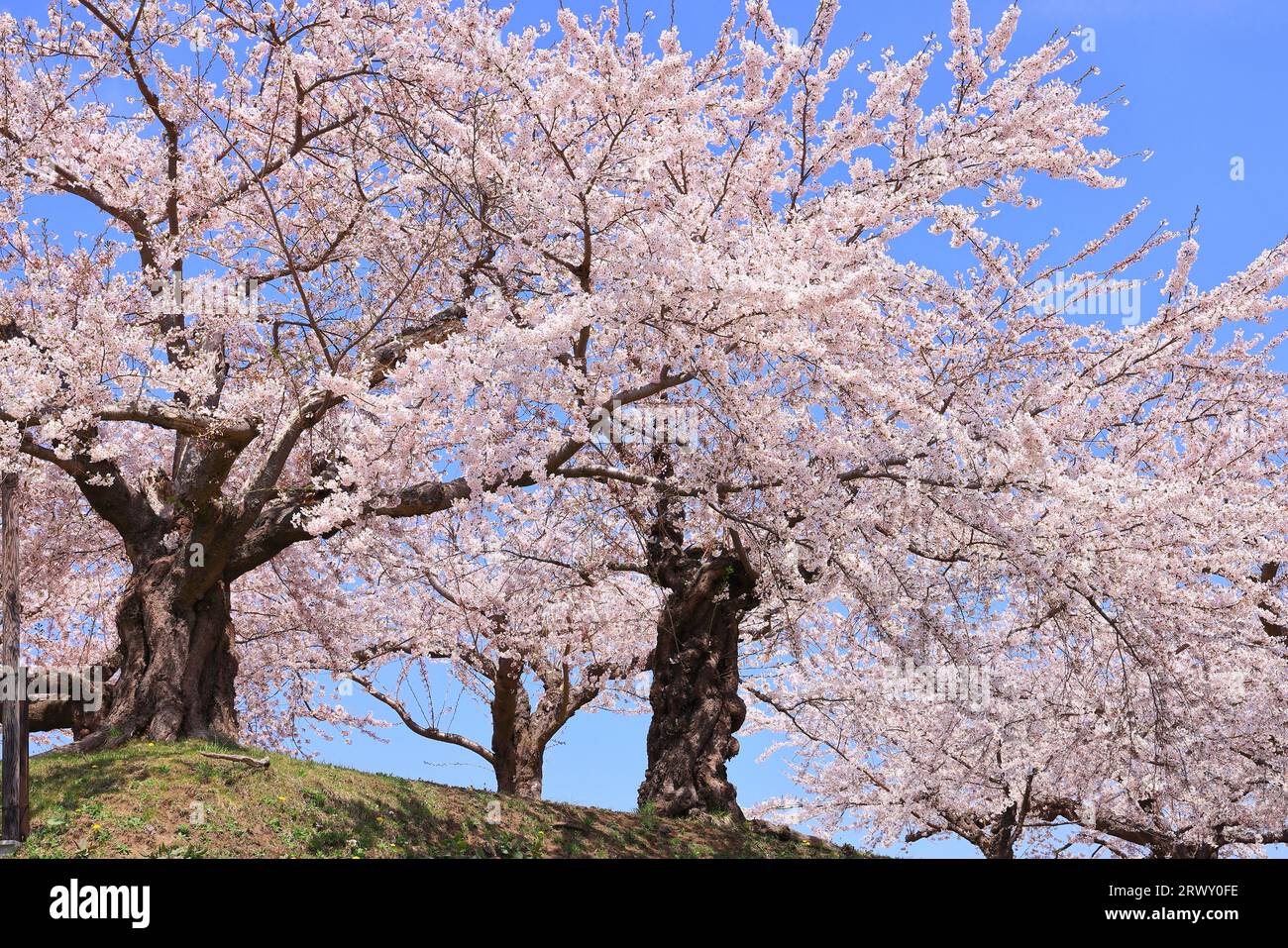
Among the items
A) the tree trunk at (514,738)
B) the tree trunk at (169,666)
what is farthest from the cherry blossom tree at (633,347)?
the tree trunk at (514,738)

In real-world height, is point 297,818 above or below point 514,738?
below

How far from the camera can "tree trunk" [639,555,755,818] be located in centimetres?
1260

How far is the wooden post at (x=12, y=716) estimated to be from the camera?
9.07m

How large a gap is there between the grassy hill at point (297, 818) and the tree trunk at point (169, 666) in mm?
658

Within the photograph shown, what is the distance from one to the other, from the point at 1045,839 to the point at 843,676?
4.86 meters

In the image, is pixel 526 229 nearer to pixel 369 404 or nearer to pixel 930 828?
pixel 369 404

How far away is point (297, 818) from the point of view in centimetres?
988

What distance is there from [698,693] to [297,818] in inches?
190
